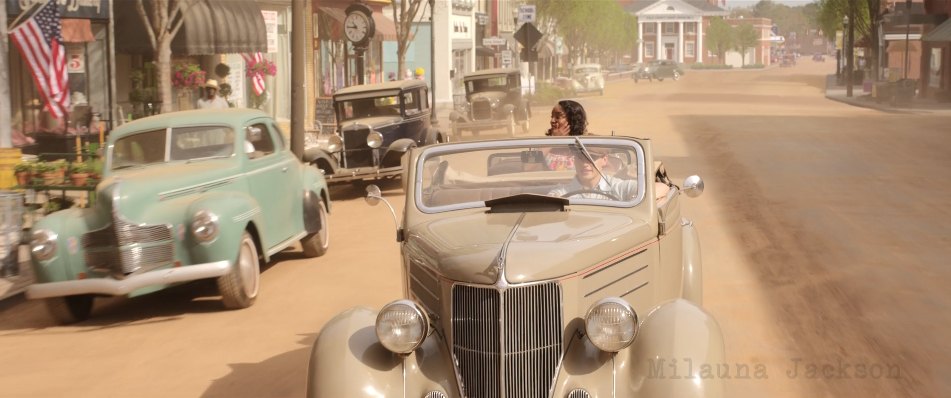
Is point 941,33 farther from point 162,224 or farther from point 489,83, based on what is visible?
point 162,224

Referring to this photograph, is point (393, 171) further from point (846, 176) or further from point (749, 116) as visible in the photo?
point (749, 116)

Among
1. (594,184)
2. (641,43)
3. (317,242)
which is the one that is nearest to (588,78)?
(317,242)

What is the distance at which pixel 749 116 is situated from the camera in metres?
41.9

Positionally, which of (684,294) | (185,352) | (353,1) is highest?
(353,1)

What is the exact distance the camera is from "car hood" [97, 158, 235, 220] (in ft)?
34.9

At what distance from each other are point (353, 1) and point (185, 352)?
3177 cm

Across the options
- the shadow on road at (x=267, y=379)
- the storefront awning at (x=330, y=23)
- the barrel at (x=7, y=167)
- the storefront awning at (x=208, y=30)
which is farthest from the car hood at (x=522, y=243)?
the storefront awning at (x=330, y=23)

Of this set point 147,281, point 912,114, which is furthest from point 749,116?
point 147,281

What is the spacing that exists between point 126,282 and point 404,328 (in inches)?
214

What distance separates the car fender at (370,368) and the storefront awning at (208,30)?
20869mm

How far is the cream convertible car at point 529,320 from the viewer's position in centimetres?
564

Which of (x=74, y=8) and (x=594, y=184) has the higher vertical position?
(x=74, y=8)

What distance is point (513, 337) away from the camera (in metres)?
5.64

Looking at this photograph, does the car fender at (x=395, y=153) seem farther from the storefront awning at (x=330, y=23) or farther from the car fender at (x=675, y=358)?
the storefront awning at (x=330, y=23)
